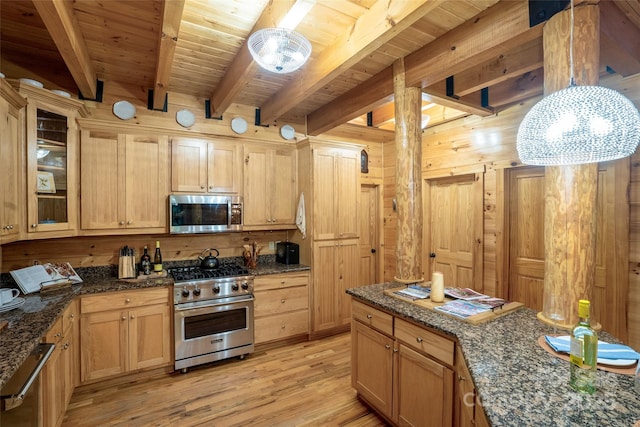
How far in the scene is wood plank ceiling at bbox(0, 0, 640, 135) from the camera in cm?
188

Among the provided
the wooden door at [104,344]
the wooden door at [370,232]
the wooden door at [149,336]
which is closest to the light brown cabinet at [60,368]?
the wooden door at [104,344]

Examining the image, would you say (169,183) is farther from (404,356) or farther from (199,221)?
(404,356)

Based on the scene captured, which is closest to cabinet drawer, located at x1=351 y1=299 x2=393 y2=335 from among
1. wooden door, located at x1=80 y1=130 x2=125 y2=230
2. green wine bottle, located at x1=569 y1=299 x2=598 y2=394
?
green wine bottle, located at x1=569 y1=299 x2=598 y2=394

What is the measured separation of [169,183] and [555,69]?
3.26 meters

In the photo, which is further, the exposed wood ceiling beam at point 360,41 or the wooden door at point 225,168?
the wooden door at point 225,168

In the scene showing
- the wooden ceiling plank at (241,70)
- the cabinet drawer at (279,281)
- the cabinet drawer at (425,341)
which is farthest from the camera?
the cabinet drawer at (279,281)

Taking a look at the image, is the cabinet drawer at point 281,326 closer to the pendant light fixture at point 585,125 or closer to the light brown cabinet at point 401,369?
the light brown cabinet at point 401,369

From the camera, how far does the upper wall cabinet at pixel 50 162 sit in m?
2.30

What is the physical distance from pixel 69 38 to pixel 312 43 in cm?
164

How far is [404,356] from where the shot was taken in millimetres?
1974

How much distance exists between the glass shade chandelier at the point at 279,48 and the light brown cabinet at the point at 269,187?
5.75ft

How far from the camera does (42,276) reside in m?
2.54

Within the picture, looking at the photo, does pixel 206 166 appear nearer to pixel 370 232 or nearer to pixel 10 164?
pixel 10 164

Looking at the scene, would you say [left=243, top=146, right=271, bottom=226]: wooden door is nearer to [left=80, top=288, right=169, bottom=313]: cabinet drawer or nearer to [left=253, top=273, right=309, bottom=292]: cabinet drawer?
[left=253, top=273, right=309, bottom=292]: cabinet drawer
